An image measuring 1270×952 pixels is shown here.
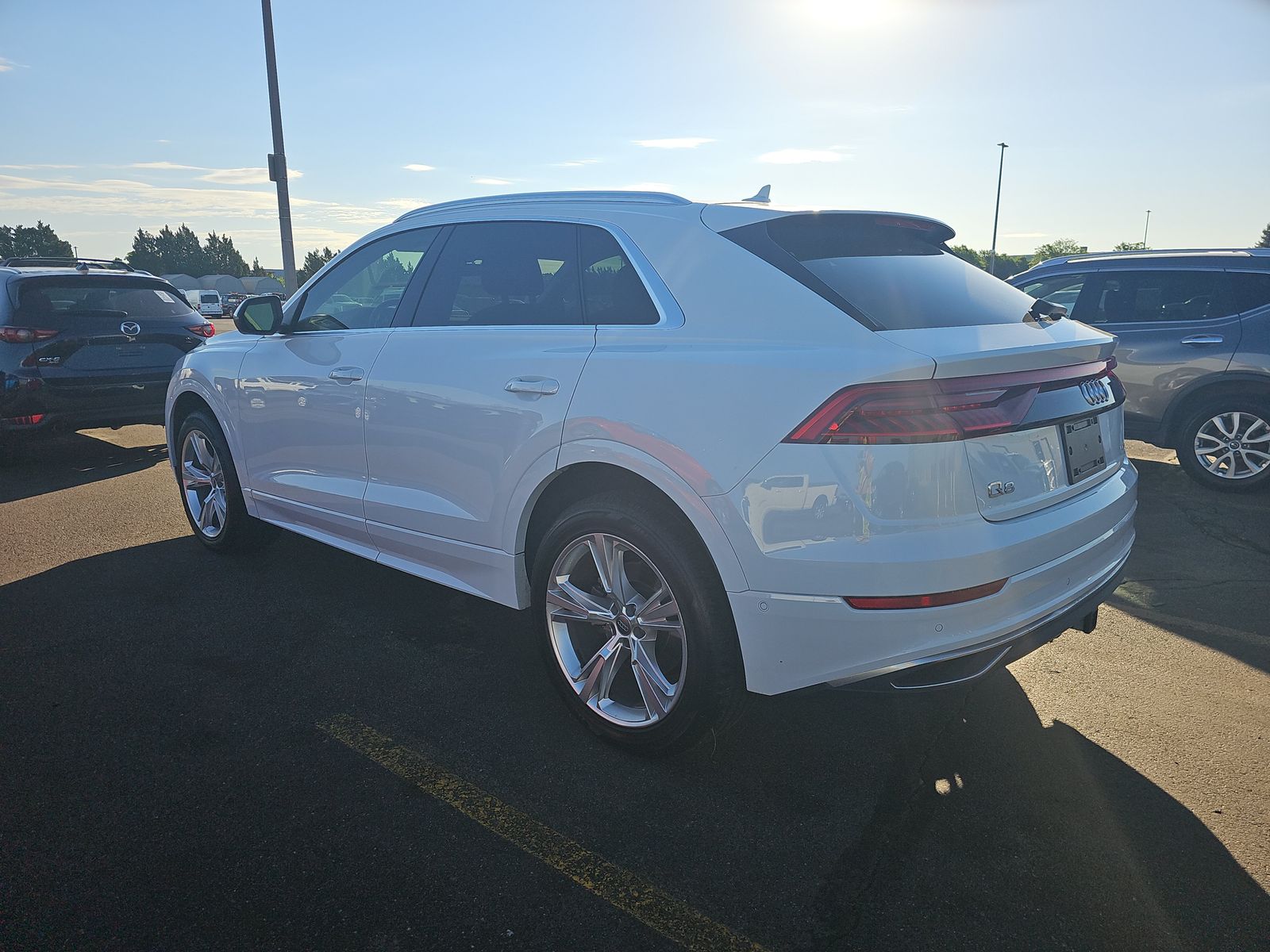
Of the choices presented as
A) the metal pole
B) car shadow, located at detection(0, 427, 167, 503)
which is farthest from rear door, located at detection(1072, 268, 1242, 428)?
the metal pole

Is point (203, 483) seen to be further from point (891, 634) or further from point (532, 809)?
point (891, 634)

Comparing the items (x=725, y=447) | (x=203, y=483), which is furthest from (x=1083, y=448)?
(x=203, y=483)

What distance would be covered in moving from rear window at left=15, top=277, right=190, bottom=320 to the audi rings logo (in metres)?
8.04

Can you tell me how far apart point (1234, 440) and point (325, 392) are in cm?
647

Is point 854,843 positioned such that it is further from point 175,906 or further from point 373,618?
point 373,618

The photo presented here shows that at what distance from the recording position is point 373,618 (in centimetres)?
425

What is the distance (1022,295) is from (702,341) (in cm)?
130

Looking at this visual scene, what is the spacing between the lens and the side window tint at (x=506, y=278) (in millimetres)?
3299

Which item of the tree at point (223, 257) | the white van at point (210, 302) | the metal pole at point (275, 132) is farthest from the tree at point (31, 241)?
the metal pole at point (275, 132)

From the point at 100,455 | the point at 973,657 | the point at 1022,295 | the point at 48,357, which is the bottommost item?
the point at 100,455

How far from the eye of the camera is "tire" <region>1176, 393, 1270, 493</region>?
6566 millimetres

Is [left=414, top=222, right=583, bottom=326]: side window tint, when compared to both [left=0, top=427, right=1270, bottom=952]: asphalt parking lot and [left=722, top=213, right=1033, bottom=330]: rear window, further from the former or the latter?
[left=0, top=427, right=1270, bottom=952]: asphalt parking lot

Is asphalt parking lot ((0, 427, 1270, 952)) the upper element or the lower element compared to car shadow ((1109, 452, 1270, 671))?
lower

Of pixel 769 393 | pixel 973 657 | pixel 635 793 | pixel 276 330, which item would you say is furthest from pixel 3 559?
Answer: pixel 973 657
